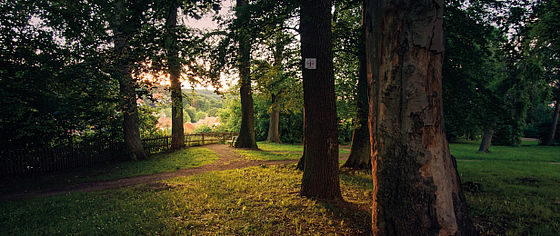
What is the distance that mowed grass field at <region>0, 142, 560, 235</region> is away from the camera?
378 cm

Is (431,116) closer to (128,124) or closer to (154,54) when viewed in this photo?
(154,54)

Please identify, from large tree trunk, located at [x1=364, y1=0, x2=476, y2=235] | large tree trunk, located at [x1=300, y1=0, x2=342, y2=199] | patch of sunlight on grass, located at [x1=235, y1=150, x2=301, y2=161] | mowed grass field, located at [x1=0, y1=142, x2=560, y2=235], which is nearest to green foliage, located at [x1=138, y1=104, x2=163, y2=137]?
patch of sunlight on grass, located at [x1=235, y1=150, x2=301, y2=161]

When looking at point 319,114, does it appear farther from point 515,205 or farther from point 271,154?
point 271,154

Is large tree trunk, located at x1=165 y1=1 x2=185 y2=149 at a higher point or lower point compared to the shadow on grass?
higher

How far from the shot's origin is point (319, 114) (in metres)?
4.91

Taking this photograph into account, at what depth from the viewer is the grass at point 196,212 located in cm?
379

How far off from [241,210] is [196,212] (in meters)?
0.90

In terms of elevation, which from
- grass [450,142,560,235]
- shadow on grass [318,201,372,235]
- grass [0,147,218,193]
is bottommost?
grass [0,147,218,193]

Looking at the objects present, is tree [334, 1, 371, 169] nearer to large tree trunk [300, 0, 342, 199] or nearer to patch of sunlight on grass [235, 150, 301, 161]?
large tree trunk [300, 0, 342, 199]

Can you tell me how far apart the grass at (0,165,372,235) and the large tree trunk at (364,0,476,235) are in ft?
4.46

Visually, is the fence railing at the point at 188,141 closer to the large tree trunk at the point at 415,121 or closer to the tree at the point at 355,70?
the tree at the point at 355,70

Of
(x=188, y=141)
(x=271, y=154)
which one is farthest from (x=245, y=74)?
(x=188, y=141)

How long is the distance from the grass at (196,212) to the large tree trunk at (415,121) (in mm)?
1361

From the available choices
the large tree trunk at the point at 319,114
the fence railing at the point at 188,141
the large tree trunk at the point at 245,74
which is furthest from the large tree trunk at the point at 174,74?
the large tree trunk at the point at 319,114
